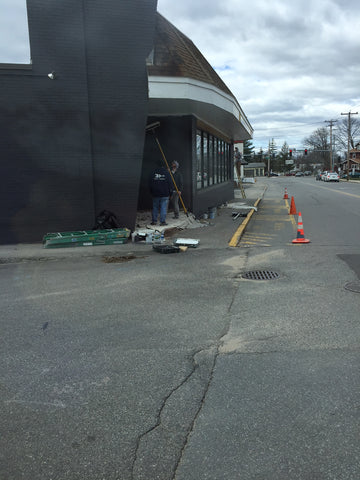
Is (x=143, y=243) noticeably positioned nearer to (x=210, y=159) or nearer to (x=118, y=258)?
(x=118, y=258)

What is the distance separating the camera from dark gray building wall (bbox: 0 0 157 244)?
8836mm

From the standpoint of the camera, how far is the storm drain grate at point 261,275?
20.0ft

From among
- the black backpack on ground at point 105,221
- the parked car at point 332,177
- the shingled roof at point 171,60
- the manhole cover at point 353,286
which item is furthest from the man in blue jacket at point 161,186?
the parked car at point 332,177

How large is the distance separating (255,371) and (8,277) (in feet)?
15.6

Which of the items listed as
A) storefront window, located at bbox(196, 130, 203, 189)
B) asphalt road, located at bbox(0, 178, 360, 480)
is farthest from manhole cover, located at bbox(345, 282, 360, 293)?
storefront window, located at bbox(196, 130, 203, 189)

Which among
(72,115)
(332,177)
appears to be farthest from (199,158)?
(332,177)

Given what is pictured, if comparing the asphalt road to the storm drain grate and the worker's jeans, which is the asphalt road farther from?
the worker's jeans

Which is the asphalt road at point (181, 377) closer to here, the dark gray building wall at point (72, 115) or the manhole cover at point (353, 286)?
the manhole cover at point (353, 286)

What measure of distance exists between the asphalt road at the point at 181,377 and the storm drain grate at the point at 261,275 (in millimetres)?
119

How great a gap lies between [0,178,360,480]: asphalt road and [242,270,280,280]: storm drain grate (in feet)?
0.39

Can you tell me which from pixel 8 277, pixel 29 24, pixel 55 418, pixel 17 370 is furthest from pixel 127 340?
pixel 29 24

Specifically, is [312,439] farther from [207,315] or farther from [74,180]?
[74,180]

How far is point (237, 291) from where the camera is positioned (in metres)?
5.46

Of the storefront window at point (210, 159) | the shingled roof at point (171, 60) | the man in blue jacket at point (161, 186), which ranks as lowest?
the man in blue jacket at point (161, 186)
